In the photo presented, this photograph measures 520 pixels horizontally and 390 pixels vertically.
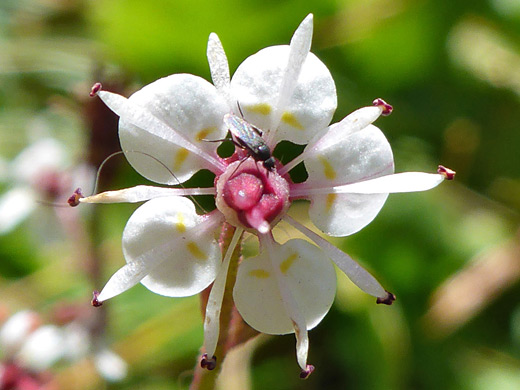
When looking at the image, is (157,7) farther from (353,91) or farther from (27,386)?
(27,386)

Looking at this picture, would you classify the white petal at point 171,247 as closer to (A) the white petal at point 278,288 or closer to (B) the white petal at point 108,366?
(A) the white petal at point 278,288

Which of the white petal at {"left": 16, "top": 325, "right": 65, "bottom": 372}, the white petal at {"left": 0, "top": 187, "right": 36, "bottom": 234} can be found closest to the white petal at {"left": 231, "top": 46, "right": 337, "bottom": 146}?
the white petal at {"left": 16, "top": 325, "right": 65, "bottom": 372}

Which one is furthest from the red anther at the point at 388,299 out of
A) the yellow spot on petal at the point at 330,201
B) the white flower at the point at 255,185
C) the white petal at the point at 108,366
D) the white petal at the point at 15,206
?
the white petal at the point at 15,206

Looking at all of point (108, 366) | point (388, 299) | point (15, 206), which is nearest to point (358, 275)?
point (388, 299)

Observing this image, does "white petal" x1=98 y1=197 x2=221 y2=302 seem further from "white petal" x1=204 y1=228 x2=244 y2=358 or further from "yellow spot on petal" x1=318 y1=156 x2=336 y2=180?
"yellow spot on petal" x1=318 y1=156 x2=336 y2=180

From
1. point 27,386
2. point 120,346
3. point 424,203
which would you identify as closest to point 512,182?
point 424,203
